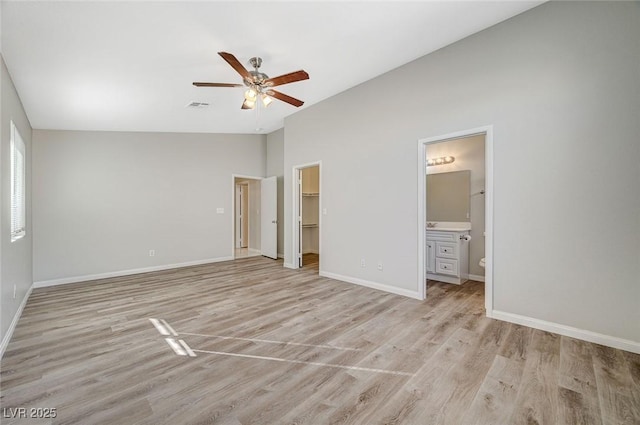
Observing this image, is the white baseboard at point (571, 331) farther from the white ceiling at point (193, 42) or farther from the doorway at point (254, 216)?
the doorway at point (254, 216)

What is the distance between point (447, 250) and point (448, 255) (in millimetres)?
79

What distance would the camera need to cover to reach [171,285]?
4410mm

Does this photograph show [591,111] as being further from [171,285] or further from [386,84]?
[171,285]

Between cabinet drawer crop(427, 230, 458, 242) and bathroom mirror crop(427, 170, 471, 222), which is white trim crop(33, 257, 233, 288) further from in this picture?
bathroom mirror crop(427, 170, 471, 222)

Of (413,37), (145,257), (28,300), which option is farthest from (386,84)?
(28,300)

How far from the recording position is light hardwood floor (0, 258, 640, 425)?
5.36ft

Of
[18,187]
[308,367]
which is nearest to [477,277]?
[308,367]

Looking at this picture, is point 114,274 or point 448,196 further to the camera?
point 114,274

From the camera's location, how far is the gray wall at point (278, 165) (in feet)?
21.6

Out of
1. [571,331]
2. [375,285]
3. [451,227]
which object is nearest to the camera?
[571,331]

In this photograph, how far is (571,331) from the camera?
2.51 metres

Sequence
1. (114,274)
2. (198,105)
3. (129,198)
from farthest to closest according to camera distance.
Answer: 1. (129,198)
2. (114,274)
3. (198,105)

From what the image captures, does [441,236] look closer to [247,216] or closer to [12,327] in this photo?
[12,327]

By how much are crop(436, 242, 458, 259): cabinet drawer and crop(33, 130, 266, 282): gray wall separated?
14.7ft
